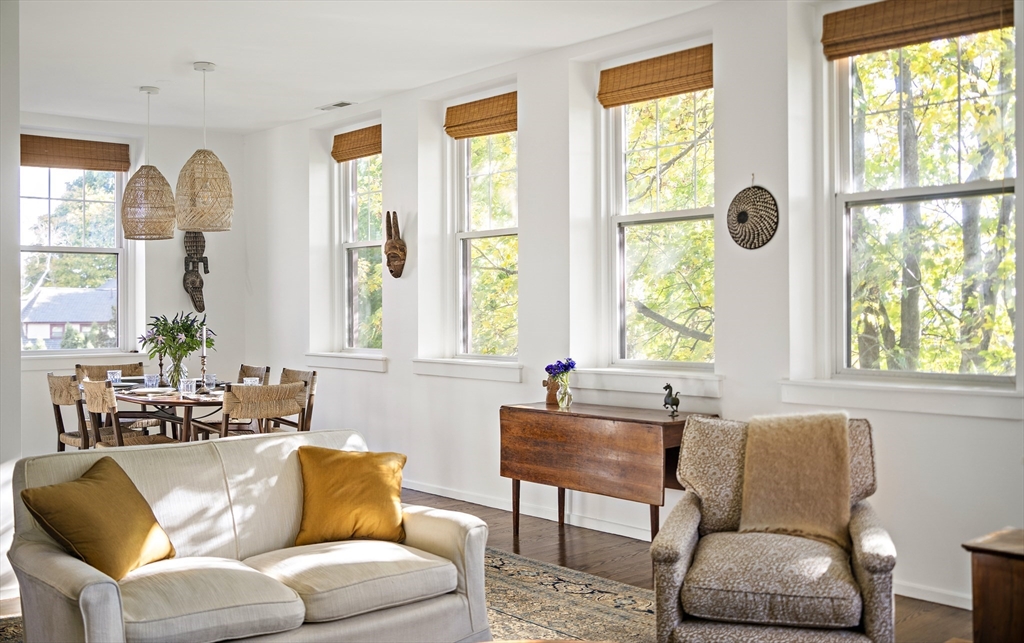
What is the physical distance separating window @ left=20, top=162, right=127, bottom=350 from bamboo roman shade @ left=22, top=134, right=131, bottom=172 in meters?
0.07

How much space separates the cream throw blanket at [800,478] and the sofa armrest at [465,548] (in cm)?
95

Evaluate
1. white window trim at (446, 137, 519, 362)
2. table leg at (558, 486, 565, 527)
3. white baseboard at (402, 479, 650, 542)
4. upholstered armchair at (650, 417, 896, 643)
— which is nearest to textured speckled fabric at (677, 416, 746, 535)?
upholstered armchair at (650, 417, 896, 643)

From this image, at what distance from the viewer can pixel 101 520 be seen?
107 inches

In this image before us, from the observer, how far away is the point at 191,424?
5398 mm

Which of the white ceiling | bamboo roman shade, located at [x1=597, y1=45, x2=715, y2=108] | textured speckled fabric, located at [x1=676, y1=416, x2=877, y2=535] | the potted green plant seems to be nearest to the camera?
textured speckled fabric, located at [x1=676, y1=416, x2=877, y2=535]

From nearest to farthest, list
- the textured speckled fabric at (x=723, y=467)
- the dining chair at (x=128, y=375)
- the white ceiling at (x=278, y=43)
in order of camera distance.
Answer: the textured speckled fabric at (x=723, y=467) → the white ceiling at (x=278, y=43) → the dining chair at (x=128, y=375)

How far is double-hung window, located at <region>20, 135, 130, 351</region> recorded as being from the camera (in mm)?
7051

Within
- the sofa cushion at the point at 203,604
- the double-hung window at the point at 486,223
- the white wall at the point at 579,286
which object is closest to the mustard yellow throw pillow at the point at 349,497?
the sofa cushion at the point at 203,604

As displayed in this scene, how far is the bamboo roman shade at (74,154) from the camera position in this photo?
23.1 ft

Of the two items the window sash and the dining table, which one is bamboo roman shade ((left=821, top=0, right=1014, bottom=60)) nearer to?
the dining table

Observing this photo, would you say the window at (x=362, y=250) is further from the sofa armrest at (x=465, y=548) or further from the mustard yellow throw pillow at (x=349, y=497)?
the sofa armrest at (x=465, y=548)

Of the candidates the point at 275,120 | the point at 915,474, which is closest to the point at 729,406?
the point at 915,474

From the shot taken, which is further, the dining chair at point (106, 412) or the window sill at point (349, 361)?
the window sill at point (349, 361)

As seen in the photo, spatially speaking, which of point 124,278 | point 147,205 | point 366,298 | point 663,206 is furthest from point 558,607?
point 124,278
